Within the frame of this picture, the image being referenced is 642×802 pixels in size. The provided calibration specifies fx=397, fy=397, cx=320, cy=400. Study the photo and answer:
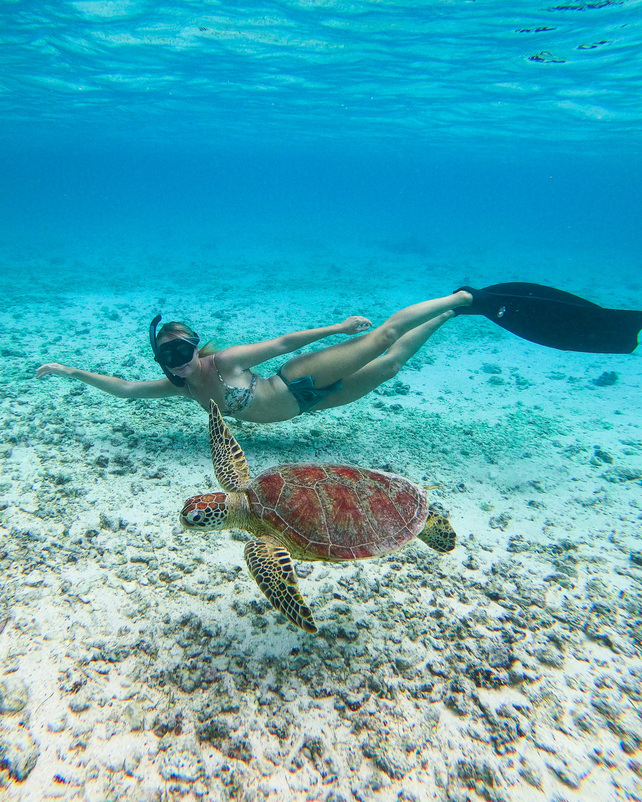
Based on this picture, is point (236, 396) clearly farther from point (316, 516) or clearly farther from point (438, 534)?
point (438, 534)

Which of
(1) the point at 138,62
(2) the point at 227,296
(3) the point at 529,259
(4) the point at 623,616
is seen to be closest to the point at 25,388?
(4) the point at 623,616

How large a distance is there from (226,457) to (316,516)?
37.0 inches

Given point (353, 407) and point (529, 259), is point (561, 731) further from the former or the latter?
point (529, 259)

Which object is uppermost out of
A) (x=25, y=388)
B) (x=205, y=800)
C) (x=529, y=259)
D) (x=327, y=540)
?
(x=327, y=540)

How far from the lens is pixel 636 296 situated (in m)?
18.0

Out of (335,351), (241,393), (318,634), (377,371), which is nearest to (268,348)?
(241,393)

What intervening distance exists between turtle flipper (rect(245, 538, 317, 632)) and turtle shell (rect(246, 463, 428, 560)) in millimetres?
159

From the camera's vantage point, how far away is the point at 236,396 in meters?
3.86

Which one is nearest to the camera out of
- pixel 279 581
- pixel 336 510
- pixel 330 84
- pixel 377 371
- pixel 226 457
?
pixel 279 581

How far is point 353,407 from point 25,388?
4374 millimetres

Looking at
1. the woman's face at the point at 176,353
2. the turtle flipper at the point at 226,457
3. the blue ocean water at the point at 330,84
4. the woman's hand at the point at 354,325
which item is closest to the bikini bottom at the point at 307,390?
the woman's hand at the point at 354,325

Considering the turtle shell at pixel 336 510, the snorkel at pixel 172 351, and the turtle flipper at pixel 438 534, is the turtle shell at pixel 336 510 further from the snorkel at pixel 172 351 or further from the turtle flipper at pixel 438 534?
the snorkel at pixel 172 351

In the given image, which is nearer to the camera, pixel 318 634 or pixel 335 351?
pixel 318 634

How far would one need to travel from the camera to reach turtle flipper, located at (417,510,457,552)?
264 cm
